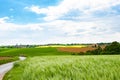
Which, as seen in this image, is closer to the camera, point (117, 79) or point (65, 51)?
point (117, 79)

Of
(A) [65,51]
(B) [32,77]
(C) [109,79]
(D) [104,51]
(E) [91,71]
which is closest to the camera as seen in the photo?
(C) [109,79]

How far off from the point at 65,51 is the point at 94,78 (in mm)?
89680

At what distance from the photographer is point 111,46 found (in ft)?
267

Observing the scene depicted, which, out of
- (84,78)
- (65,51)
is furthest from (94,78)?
(65,51)

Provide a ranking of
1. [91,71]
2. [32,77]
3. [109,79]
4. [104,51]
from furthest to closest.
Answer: [104,51]
[32,77]
[91,71]
[109,79]

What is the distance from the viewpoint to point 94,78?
7.18 metres

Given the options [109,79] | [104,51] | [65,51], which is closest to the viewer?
[109,79]

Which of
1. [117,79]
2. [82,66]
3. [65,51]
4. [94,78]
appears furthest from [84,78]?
[65,51]

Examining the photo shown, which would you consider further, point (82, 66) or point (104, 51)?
point (104, 51)

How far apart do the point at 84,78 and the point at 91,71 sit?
2.95 feet

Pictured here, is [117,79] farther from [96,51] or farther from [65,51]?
[65,51]

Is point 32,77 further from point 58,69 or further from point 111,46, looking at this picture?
point 111,46

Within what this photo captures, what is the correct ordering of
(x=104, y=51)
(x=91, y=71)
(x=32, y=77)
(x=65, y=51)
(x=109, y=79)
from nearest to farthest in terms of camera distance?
1. (x=109, y=79)
2. (x=91, y=71)
3. (x=32, y=77)
4. (x=104, y=51)
5. (x=65, y=51)

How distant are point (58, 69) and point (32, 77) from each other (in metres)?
0.80
